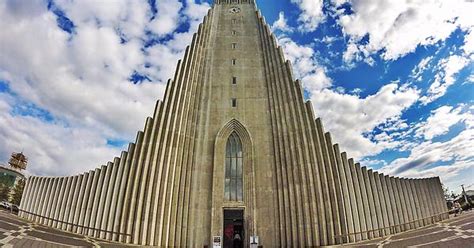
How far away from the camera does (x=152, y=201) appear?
19.2 m

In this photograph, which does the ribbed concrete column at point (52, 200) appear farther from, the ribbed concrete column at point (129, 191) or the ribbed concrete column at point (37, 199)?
the ribbed concrete column at point (129, 191)

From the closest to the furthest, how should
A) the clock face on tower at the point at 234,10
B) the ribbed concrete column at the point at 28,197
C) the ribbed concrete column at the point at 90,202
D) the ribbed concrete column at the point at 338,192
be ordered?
the ribbed concrete column at the point at 338,192 → the ribbed concrete column at the point at 90,202 → the ribbed concrete column at the point at 28,197 → the clock face on tower at the point at 234,10

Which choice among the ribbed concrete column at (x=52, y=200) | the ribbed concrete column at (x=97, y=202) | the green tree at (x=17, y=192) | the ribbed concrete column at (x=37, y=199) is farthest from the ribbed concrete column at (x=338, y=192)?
the green tree at (x=17, y=192)

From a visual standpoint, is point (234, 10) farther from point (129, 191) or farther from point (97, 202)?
point (97, 202)

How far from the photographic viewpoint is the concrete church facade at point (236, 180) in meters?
18.7

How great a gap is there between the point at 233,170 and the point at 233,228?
4.50 m

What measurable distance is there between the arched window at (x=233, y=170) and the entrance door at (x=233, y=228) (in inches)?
44.9

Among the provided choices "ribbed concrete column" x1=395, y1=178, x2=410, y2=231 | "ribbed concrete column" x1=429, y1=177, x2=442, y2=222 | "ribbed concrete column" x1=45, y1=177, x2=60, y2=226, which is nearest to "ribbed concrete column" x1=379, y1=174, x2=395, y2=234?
"ribbed concrete column" x1=395, y1=178, x2=410, y2=231

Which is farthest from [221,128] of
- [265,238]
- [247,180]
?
[265,238]

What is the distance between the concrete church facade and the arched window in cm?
8

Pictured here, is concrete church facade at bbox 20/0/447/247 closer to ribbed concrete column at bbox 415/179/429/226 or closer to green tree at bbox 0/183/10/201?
ribbed concrete column at bbox 415/179/429/226

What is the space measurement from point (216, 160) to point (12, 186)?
7453cm

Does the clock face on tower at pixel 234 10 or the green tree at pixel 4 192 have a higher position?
the clock face on tower at pixel 234 10

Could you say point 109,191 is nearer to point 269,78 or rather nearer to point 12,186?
point 269,78
